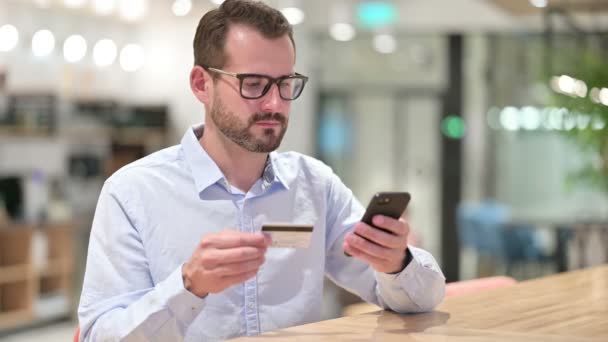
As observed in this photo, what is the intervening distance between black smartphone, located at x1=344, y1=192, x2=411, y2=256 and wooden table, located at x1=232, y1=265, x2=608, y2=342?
0.25 m

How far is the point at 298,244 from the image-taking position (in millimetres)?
1821

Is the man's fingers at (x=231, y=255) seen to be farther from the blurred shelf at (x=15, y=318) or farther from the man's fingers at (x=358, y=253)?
the blurred shelf at (x=15, y=318)

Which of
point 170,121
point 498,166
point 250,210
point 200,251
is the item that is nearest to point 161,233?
point 250,210

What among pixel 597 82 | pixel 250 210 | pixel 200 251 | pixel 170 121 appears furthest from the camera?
pixel 170 121

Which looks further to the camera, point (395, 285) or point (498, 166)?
point (498, 166)

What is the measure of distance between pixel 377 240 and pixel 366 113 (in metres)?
10.8

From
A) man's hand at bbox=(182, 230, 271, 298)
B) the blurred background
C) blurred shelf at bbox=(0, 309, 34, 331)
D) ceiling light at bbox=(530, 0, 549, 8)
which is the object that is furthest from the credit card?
the blurred background

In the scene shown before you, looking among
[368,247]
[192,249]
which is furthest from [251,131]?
[368,247]

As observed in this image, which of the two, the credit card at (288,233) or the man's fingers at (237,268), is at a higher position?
the credit card at (288,233)

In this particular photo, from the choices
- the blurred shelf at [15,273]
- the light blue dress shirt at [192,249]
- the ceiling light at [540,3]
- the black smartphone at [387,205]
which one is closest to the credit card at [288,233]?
the black smartphone at [387,205]

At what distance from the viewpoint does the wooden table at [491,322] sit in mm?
1940

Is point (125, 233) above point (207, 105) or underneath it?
underneath

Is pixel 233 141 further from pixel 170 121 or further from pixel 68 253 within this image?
pixel 170 121

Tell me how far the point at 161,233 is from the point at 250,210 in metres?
0.24
